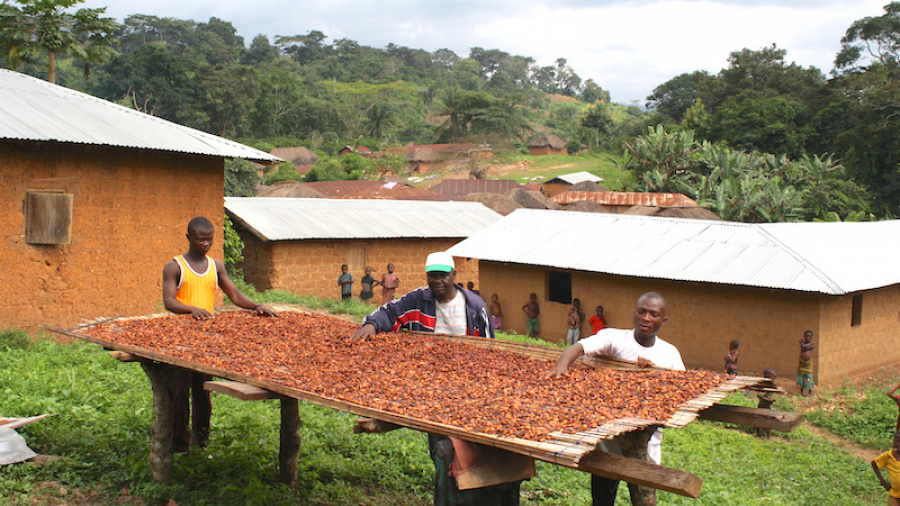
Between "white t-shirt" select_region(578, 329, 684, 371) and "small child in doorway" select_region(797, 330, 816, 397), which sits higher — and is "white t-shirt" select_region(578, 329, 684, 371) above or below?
above

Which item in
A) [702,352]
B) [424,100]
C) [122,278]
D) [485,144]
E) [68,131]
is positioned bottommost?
[702,352]

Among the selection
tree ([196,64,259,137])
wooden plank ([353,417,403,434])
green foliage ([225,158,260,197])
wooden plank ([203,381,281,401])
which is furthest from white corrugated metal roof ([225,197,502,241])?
tree ([196,64,259,137])

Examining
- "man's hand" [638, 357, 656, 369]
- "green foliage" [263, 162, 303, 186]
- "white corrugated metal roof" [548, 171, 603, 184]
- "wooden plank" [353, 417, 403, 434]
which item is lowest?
"wooden plank" [353, 417, 403, 434]

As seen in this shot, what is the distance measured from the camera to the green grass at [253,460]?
16.9 ft

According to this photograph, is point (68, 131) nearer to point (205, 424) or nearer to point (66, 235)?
point (66, 235)

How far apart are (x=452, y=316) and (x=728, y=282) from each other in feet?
27.9

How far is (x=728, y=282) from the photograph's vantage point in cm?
1220

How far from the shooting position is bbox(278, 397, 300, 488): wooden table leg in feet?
16.9

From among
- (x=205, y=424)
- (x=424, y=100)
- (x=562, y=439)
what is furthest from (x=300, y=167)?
(x=562, y=439)

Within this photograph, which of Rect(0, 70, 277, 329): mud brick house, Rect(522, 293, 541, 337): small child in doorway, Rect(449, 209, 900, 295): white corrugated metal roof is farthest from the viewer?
Rect(522, 293, 541, 337): small child in doorway

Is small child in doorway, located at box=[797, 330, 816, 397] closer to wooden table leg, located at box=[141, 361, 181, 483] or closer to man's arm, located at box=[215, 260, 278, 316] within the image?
man's arm, located at box=[215, 260, 278, 316]

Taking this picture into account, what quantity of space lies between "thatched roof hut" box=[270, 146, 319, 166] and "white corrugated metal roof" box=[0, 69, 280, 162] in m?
38.0

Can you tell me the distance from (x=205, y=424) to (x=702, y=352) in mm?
9392

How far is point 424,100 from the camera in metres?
81.5
